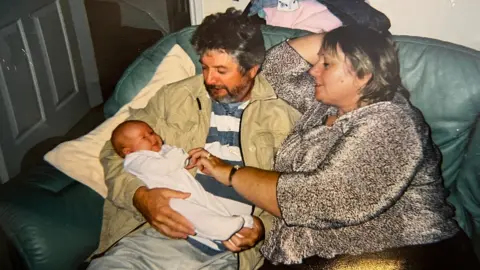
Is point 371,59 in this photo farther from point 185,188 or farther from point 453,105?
point 185,188

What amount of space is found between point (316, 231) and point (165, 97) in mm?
511

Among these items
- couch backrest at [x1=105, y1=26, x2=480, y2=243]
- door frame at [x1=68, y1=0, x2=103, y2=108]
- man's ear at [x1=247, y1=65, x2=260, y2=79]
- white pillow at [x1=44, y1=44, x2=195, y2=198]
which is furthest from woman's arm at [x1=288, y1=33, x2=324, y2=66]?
door frame at [x1=68, y1=0, x2=103, y2=108]

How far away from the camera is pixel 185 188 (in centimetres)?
99

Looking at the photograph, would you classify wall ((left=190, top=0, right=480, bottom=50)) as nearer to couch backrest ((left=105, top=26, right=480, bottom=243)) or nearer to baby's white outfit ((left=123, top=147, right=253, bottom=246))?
couch backrest ((left=105, top=26, right=480, bottom=243))

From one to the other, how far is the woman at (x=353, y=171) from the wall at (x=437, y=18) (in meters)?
0.48

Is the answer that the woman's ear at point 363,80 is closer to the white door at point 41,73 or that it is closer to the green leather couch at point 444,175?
the green leather couch at point 444,175

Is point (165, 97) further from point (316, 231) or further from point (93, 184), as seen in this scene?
point (316, 231)

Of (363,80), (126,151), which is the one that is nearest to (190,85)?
(126,151)

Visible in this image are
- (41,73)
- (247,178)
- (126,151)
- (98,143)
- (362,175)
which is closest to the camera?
(362,175)

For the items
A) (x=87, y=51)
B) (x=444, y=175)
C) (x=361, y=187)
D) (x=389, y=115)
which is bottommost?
(x=87, y=51)

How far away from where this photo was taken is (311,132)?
967mm

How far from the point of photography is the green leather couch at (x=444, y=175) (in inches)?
39.1

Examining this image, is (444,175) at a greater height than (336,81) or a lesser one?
lesser

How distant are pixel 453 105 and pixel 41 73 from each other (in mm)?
1631
